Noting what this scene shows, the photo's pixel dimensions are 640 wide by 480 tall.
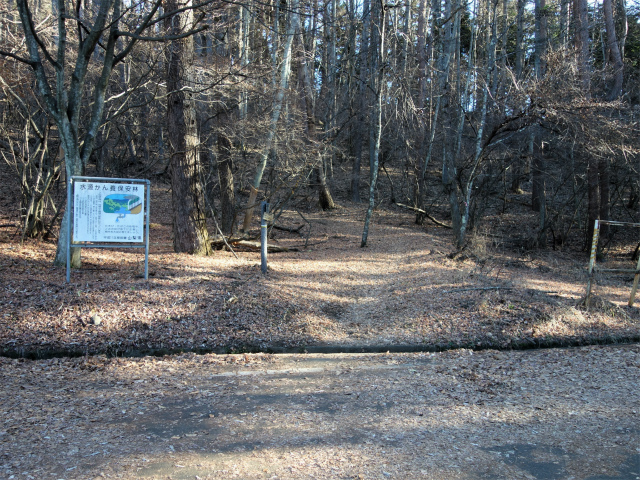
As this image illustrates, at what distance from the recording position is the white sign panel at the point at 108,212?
26.5ft

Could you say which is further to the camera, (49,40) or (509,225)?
(509,225)

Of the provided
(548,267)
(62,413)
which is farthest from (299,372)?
(548,267)

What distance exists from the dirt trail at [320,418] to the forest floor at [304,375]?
20 millimetres

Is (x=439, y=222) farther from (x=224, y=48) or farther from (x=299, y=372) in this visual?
(x=299, y=372)

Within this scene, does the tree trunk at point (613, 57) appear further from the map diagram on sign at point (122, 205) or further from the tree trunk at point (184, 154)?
the map diagram on sign at point (122, 205)

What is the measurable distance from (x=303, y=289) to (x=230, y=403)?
15.2 ft

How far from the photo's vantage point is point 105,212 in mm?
8227

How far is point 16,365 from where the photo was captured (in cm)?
571

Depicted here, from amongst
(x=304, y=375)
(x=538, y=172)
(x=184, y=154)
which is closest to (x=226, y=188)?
(x=184, y=154)

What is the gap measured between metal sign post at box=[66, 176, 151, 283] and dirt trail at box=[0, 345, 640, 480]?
2763 millimetres

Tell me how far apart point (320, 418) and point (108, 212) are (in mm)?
5639

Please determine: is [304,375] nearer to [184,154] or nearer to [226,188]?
[184,154]

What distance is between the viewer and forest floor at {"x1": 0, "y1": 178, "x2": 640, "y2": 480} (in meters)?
3.69

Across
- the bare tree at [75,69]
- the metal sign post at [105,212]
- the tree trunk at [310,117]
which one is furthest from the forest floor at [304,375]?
the tree trunk at [310,117]
